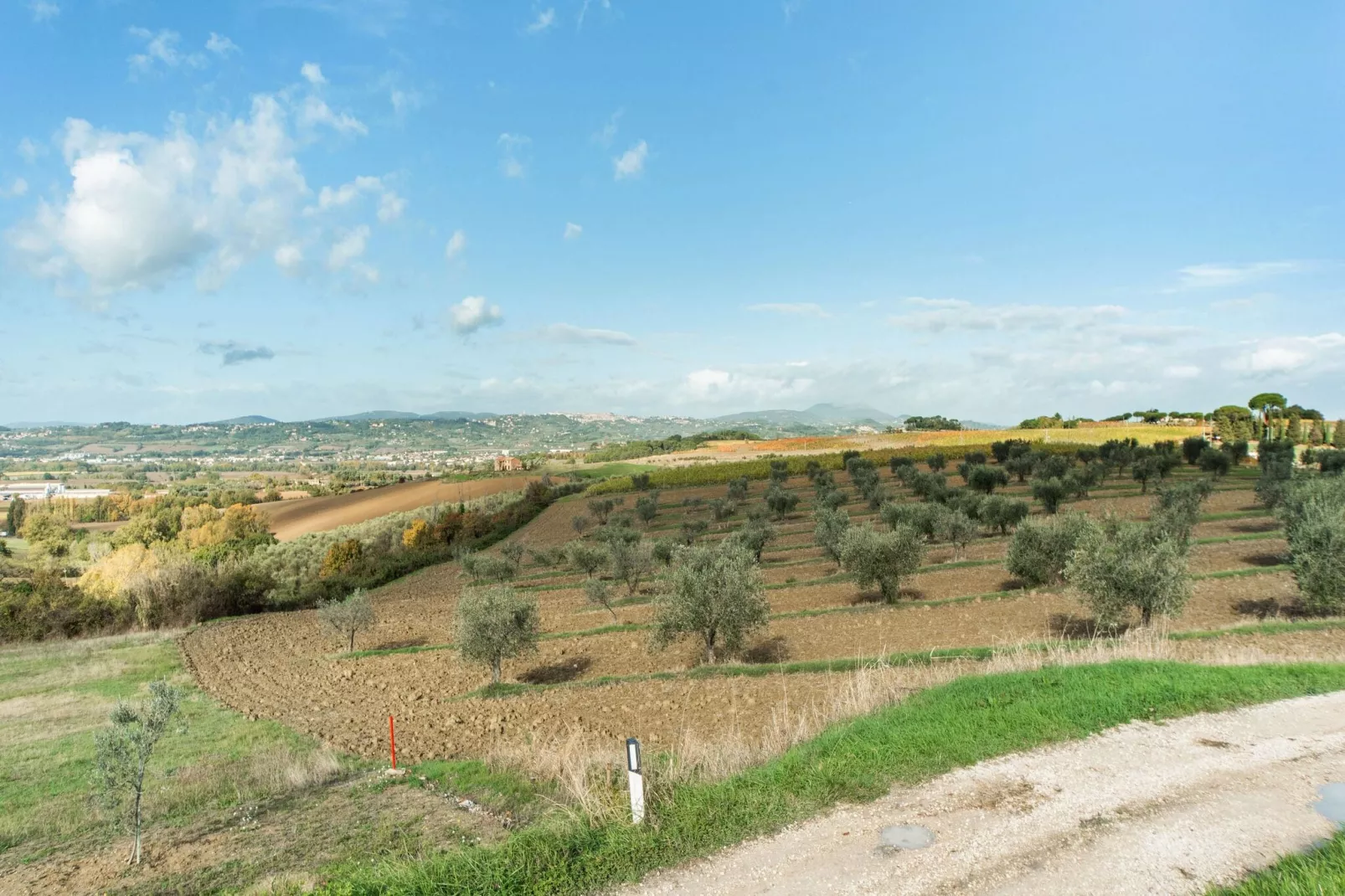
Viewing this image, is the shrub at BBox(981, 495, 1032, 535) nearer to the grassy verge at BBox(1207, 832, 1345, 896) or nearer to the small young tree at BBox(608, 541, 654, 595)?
the small young tree at BBox(608, 541, 654, 595)

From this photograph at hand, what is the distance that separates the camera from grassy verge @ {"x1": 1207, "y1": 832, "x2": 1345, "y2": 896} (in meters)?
5.31

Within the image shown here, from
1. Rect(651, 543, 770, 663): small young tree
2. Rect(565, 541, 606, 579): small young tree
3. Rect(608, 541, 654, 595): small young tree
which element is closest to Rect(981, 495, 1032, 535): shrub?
Rect(608, 541, 654, 595): small young tree

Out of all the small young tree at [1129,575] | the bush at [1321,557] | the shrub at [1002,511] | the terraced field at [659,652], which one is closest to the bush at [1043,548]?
the terraced field at [659,652]

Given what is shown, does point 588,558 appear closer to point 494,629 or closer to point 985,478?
point 494,629

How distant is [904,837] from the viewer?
24.1 ft

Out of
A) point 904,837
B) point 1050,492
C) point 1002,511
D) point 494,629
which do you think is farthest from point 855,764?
point 1050,492

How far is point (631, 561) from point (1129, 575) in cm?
2336

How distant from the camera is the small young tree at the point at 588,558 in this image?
40.6m

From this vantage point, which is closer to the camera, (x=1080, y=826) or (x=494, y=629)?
(x=1080, y=826)

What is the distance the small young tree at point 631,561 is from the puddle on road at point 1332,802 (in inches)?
1189

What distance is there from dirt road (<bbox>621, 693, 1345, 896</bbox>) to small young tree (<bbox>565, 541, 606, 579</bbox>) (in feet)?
108

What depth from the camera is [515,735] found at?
677 inches

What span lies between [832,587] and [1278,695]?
20.9 metres

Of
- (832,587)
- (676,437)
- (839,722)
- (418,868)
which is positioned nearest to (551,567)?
(832,587)
